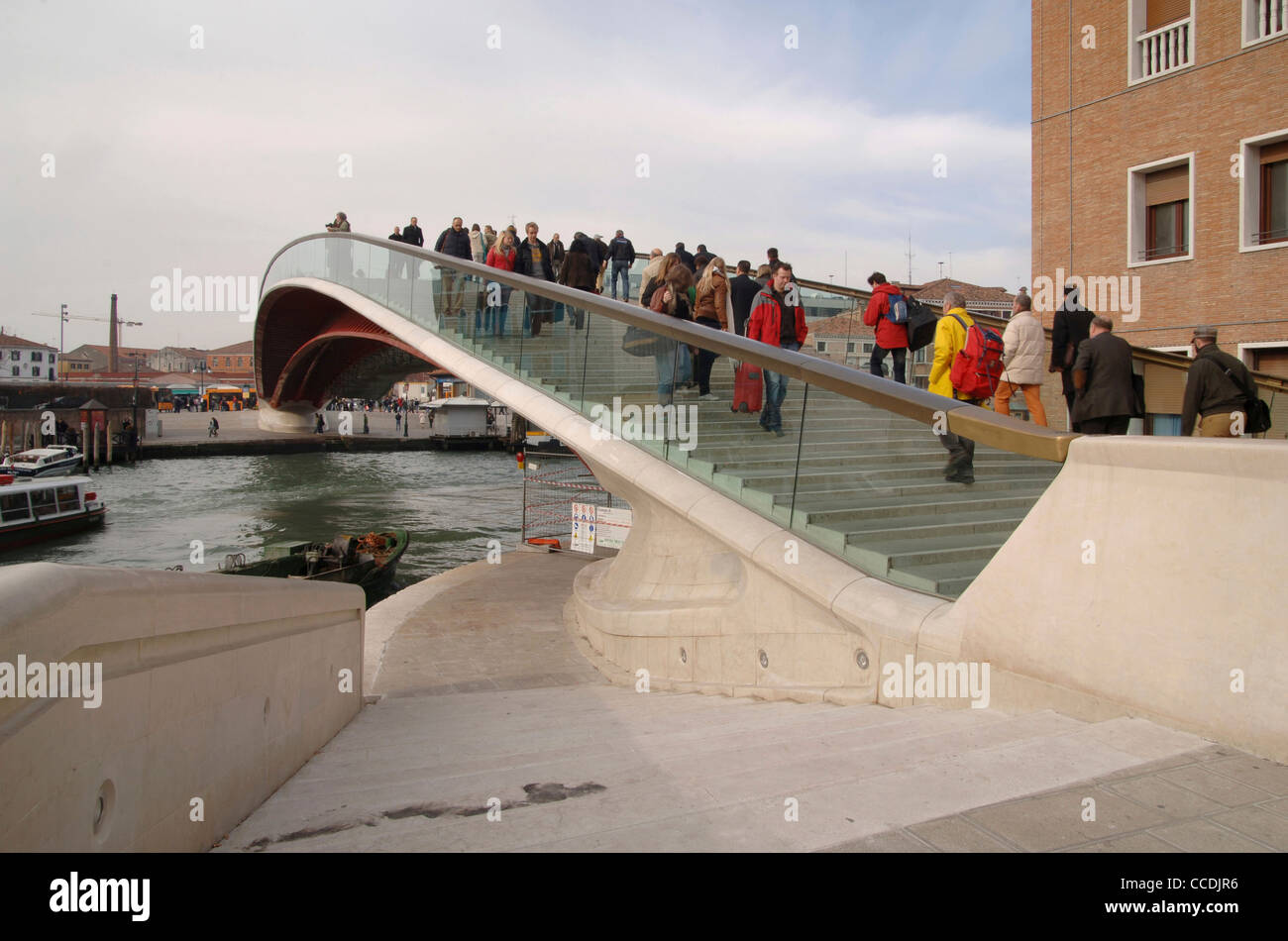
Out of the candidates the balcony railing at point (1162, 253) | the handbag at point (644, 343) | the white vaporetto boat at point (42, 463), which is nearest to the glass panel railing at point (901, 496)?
the handbag at point (644, 343)

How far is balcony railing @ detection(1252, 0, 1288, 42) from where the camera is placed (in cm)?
1109

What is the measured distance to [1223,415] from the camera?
5598 mm

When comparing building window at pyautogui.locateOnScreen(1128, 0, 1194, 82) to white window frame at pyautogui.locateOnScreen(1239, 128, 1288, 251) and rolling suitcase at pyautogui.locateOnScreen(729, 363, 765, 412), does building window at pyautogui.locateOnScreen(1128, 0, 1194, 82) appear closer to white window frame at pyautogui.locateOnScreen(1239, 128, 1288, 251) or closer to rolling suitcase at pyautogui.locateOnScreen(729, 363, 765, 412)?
white window frame at pyautogui.locateOnScreen(1239, 128, 1288, 251)

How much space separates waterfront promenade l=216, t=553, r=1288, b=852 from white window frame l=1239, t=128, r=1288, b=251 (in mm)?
10674

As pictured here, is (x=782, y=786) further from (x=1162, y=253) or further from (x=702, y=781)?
(x=1162, y=253)

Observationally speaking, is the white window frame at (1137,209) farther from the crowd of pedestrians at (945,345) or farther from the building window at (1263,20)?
the crowd of pedestrians at (945,345)

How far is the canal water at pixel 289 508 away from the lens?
21125mm

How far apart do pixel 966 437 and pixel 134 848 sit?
373cm

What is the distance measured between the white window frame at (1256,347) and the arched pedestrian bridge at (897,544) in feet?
27.1

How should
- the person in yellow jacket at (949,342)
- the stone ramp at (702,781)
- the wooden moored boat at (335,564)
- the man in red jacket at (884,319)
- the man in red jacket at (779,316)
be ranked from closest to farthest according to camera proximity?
the stone ramp at (702,781) < the person in yellow jacket at (949,342) < the man in red jacket at (884,319) < the man in red jacket at (779,316) < the wooden moored boat at (335,564)

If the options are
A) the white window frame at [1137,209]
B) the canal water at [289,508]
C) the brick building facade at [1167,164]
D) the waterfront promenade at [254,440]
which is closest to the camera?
the brick building facade at [1167,164]

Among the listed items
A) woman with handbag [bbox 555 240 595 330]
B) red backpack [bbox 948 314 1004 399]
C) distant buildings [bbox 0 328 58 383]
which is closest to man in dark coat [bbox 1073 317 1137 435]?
red backpack [bbox 948 314 1004 399]

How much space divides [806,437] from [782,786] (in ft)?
10.6
